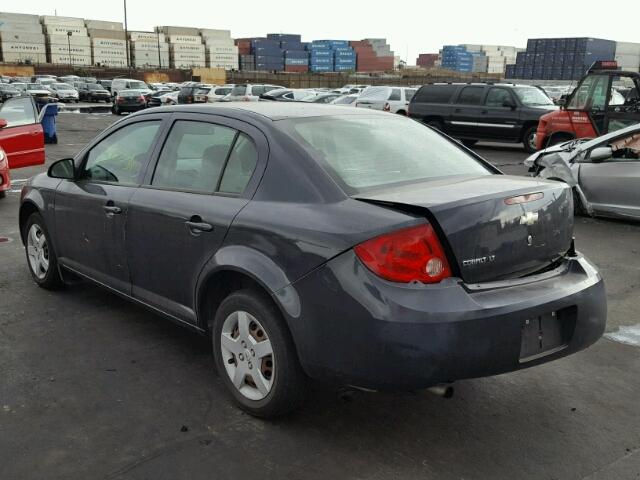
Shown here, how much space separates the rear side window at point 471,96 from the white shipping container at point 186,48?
80555mm

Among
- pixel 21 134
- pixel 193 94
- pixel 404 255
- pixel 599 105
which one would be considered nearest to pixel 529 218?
pixel 404 255

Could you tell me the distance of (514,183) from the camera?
10.8 ft

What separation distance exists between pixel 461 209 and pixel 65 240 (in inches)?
124

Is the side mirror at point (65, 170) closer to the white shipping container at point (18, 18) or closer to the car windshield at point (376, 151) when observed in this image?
the car windshield at point (376, 151)

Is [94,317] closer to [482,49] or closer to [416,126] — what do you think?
[416,126]

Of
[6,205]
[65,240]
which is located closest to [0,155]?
[6,205]

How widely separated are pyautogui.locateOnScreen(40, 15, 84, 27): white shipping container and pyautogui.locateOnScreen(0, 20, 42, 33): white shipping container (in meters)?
1.60

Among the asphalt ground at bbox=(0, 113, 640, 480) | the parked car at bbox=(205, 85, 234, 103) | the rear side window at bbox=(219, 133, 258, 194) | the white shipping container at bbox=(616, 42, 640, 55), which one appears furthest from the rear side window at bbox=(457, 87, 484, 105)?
the white shipping container at bbox=(616, 42, 640, 55)

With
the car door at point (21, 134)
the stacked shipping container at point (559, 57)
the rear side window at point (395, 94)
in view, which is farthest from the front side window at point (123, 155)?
the stacked shipping container at point (559, 57)

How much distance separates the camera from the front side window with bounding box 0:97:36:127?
10.9m

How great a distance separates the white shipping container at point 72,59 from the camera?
3359 inches

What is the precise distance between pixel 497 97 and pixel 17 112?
1191 centimetres

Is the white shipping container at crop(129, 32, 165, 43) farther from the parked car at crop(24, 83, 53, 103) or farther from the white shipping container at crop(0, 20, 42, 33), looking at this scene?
the parked car at crop(24, 83, 53, 103)

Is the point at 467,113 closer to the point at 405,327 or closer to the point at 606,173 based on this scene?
the point at 606,173
